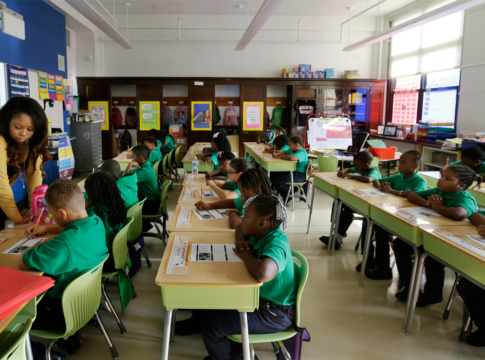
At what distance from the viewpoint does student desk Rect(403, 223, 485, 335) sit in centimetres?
186

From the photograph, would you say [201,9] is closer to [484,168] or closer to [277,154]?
[277,154]

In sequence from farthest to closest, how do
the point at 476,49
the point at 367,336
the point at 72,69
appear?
1. the point at 72,69
2. the point at 476,49
3. the point at 367,336

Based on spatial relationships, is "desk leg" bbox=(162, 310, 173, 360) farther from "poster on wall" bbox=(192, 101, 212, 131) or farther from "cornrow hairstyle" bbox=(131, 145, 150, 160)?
"poster on wall" bbox=(192, 101, 212, 131)

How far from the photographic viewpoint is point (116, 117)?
9.94 metres

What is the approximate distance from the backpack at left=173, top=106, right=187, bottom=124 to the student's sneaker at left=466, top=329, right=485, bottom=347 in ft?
29.2

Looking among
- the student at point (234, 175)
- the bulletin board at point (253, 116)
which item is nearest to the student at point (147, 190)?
the student at point (234, 175)

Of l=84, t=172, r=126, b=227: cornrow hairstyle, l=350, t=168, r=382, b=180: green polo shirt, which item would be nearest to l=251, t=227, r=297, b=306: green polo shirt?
l=84, t=172, r=126, b=227: cornrow hairstyle

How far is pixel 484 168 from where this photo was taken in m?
4.06

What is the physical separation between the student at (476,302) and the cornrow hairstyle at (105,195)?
2.21m

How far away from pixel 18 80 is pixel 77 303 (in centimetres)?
497

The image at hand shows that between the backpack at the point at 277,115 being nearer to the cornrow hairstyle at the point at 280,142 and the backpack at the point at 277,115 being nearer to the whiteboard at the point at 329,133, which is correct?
the whiteboard at the point at 329,133

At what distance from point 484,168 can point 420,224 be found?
91.6 inches

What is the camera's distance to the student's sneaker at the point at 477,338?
227cm

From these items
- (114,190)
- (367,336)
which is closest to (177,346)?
(114,190)
